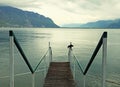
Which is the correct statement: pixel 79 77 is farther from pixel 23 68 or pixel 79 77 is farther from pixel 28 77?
pixel 23 68

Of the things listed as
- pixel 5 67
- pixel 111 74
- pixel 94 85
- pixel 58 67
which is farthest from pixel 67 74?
pixel 5 67

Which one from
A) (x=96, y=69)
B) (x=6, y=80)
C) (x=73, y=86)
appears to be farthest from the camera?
(x=96, y=69)

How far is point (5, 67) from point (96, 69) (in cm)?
1247

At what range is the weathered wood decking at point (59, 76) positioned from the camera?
785cm

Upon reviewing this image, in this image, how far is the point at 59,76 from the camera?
356 inches

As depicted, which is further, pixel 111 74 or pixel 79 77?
pixel 111 74

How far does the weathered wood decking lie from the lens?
7.85 m

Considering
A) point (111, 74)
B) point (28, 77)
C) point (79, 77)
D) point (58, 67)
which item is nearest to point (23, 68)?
point (28, 77)

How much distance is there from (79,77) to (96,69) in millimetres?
5344

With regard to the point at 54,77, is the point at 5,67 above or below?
below

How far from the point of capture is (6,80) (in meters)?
23.7

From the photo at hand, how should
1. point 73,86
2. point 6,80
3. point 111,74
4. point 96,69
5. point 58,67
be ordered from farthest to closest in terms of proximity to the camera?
1. point 96,69
2. point 111,74
3. point 6,80
4. point 58,67
5. point 73,86

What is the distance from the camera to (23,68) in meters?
29.9

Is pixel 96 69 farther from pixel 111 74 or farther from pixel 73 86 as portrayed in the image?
pixel 73 86
